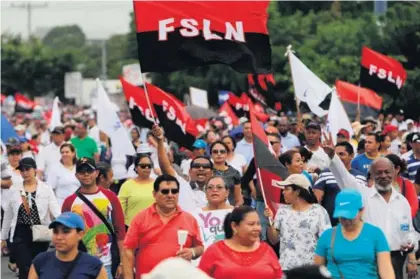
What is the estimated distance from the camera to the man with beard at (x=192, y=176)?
1173 cm

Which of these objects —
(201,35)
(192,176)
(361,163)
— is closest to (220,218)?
(192,176)

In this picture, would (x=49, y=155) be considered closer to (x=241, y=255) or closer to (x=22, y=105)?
(x=241, y=255)

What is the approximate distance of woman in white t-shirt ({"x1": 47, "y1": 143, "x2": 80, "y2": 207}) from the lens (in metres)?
15.6

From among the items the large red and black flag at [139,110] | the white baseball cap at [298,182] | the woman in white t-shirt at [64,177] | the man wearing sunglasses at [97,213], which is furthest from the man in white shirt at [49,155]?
the white baseball cap at [298,182]

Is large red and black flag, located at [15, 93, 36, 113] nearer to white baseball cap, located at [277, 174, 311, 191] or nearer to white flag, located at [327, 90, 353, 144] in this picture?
white flag, located at [327, 90, 353, 144]

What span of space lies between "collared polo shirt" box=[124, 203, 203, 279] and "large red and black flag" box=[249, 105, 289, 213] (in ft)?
5.62

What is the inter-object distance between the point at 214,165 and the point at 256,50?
1557 millimetres

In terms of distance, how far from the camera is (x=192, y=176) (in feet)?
44.0

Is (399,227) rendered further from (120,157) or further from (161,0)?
(120,157)

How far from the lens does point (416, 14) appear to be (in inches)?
1617

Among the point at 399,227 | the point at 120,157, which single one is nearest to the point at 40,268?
the point at 399,227

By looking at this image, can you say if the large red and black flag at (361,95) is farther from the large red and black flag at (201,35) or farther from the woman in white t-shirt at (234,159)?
the large red and black flag at (201,35)

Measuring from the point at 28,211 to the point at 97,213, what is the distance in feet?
6.13

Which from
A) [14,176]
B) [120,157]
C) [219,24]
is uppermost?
[219,24]
